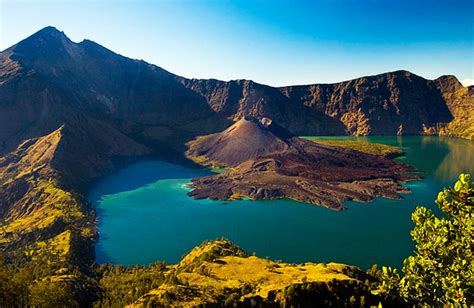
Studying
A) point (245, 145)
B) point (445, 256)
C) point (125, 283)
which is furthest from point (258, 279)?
point (245, 145)

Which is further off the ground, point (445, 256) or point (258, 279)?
point (445, 256)

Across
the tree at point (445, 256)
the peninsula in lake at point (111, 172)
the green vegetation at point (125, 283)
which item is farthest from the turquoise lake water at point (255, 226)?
the tree at point (445, 256)

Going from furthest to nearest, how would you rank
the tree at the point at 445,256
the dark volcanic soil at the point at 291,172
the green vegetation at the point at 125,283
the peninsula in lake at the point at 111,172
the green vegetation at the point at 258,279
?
1. the dark volcanic soil at the point at 291,172
2. the green vegetation at the point at 125,283
3. the peninsula in lake at the point at 111,172
4. the green vegetation at the point at 258,279
5. the tree at the point at 445,256

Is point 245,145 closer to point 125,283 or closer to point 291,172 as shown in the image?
point 291,172

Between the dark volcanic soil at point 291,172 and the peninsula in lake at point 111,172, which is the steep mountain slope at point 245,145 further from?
the peninsula in lake at point 111,172

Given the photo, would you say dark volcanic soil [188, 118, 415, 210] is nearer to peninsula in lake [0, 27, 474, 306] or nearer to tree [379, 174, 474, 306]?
peninsula in lake [0, 27, 474, 306]

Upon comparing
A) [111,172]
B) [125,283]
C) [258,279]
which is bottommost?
[125,283]
